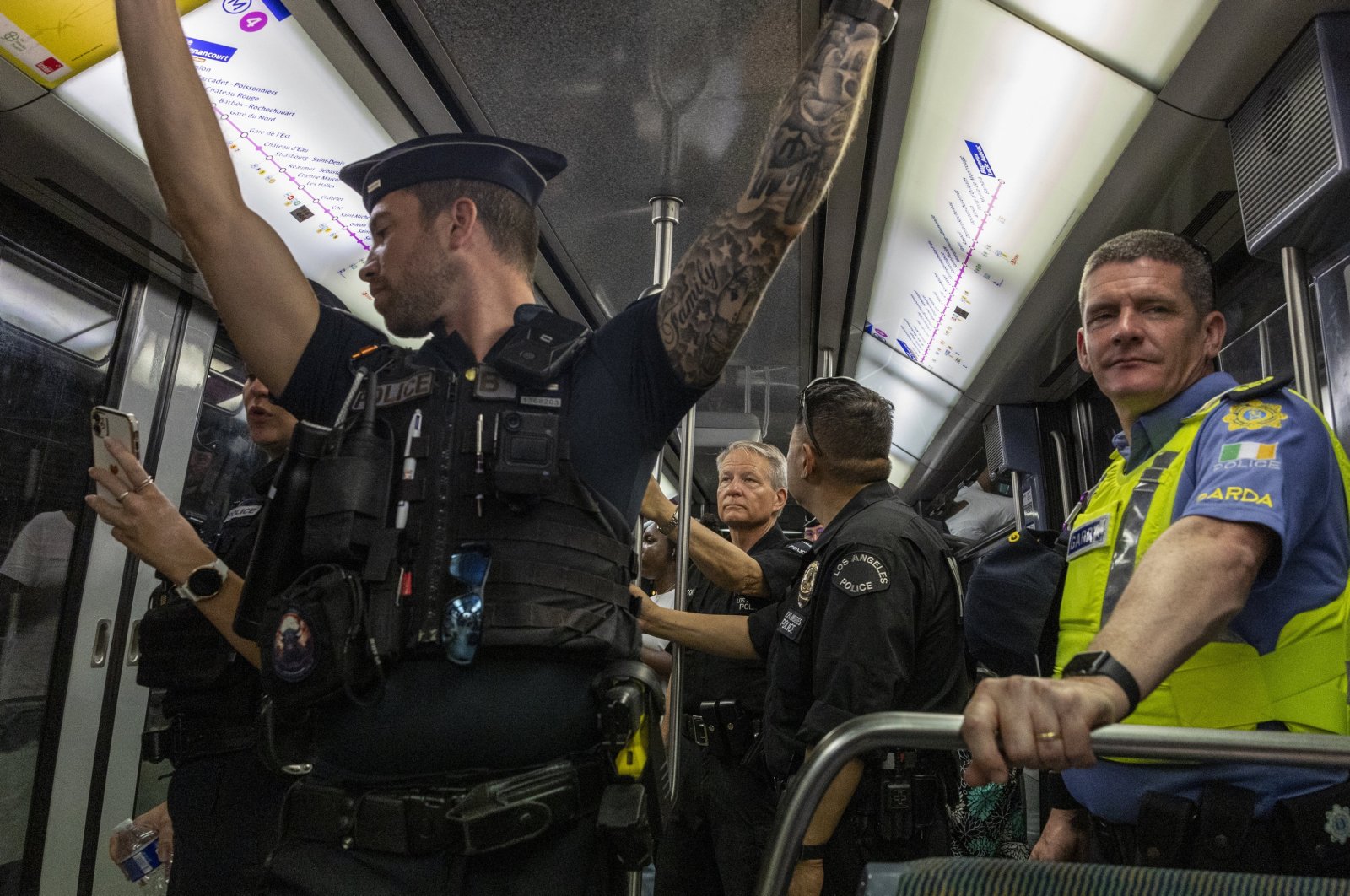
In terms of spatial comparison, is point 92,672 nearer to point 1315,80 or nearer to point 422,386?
point 422,386

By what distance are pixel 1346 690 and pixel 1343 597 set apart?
0.13m

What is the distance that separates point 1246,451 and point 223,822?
2154mm

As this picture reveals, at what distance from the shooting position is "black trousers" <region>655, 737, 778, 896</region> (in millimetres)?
2477

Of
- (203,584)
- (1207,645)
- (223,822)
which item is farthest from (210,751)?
(1207,645)

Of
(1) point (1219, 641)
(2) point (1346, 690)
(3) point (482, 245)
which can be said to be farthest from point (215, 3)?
(2) point (1346, 690)

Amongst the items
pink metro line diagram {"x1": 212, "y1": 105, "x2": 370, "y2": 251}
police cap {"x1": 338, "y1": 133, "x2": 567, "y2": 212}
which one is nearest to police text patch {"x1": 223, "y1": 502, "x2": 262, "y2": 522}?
pink metro line diagram {"x1": 212, "y1": 105, "x2": 370, "y2": 251}

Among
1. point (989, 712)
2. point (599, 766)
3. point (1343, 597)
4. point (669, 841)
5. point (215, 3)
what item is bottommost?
point (669, 841)

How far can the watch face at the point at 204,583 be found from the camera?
1753 mm

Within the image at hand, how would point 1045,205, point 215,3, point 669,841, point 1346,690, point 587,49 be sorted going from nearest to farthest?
point 1346,690 < point 215,3 < point 587,49 < point 1045,205 < point 669,841

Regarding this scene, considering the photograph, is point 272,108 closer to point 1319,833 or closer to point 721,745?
point 721,745

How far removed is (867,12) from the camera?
124 centimetres

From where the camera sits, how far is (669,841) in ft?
9.15

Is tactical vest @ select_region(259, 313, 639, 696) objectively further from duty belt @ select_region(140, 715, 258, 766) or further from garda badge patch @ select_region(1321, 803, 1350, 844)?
duty belt @ select_region(140, 715, 258, 766)

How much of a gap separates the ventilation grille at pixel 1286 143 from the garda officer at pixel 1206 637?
0.41 metres
